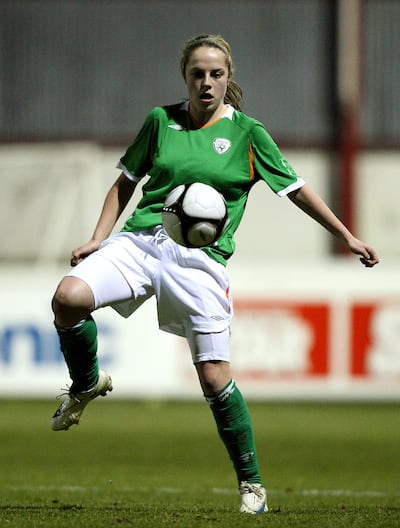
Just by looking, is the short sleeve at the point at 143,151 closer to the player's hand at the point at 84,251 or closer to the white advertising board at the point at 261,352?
the player's hand at the point at 84,251

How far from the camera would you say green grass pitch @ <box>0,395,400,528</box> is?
6062 millimetres

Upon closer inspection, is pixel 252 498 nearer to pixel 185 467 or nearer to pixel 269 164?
pixel 269 164

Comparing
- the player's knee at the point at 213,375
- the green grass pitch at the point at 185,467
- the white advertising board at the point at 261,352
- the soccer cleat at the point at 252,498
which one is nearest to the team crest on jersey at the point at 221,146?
the player's knee at the point at 213,375

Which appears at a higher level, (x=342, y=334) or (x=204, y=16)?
(x=204, y=16)

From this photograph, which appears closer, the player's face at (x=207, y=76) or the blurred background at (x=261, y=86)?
the player's face at (x=207, y=76)

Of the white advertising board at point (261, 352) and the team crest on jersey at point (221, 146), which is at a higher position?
the team crest on jersey at point (221, 146)

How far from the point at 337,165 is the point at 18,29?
6050 mm

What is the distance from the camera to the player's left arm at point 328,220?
614 cm

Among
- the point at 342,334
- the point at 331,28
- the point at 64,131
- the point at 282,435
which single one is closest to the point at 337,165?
the point at 331,28

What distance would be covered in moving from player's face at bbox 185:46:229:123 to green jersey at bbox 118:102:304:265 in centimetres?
16

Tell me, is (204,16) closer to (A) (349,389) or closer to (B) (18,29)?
(B) (18,29)

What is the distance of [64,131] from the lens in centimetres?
2162

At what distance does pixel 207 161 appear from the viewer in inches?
237

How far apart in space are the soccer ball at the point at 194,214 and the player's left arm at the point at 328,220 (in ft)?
1.47
